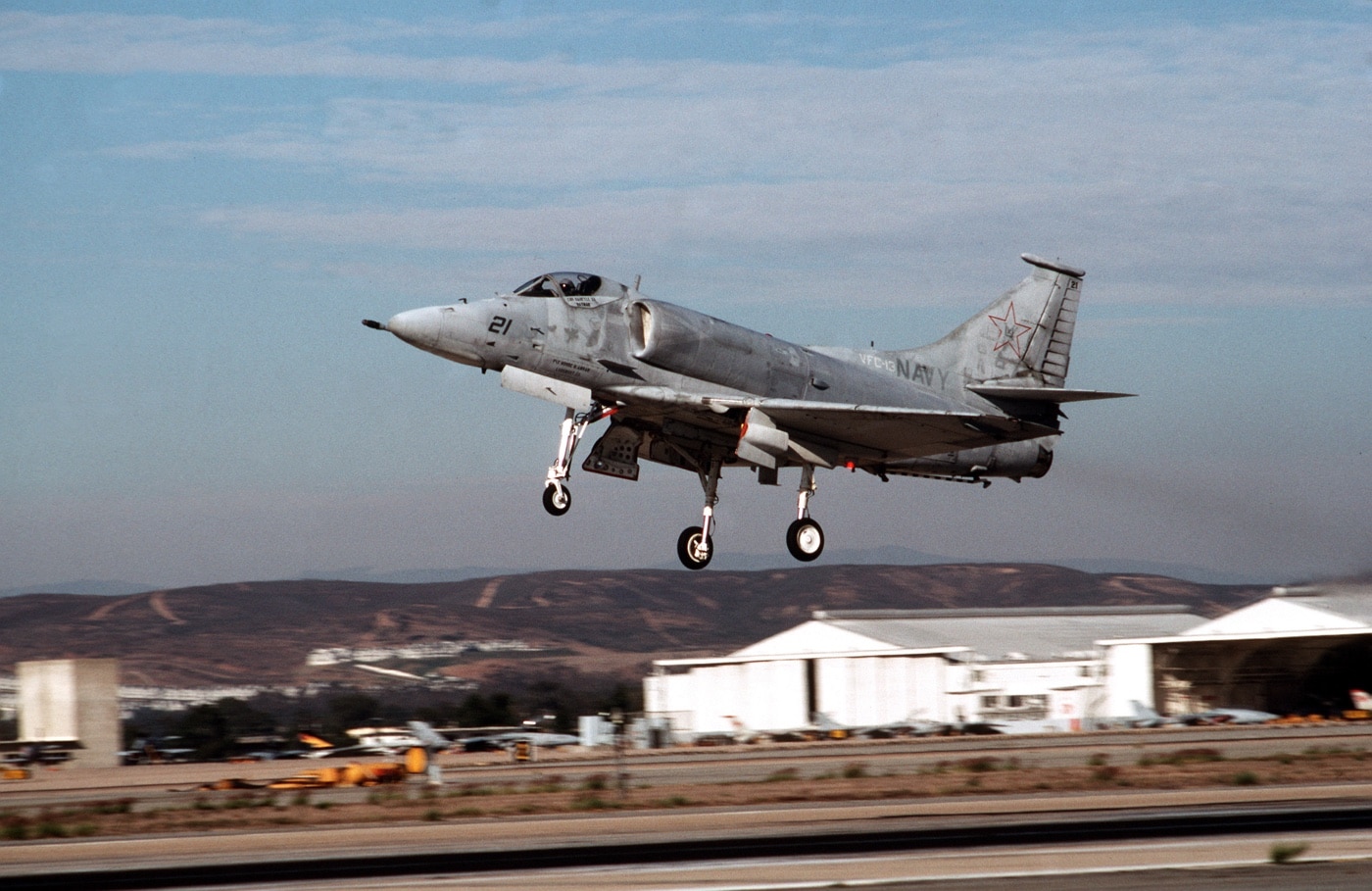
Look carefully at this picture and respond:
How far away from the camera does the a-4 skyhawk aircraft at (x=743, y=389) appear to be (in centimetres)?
2684

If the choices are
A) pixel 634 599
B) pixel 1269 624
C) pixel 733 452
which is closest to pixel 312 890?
pixel 733 452

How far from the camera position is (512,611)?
475 feet

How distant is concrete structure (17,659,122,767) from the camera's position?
44844mm

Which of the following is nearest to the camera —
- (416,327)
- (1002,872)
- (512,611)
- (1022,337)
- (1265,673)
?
(1002,872)

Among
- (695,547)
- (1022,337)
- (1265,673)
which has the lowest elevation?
(1265,673)

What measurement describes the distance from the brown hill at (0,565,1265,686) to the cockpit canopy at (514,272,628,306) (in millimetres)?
83532

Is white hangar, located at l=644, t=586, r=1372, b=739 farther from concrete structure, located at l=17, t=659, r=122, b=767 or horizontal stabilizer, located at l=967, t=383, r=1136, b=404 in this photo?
horizontal stabilizer, located at l=967, t=383, r=1136, b=404

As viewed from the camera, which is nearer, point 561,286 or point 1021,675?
point 561,286

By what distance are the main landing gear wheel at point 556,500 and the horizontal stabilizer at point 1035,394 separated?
9.81 meters

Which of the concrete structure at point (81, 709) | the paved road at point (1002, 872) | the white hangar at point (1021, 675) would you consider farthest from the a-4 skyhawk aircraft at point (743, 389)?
the concrete structure at point (81, 709)

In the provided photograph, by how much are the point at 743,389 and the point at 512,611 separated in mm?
118798

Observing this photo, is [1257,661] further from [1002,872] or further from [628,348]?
[1002,872]

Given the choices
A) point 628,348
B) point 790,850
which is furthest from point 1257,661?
point 790,850

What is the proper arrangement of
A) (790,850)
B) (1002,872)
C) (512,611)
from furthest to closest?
(512,611)
(790,850)
(1002,872)
